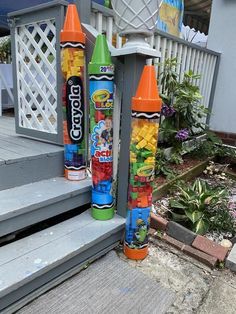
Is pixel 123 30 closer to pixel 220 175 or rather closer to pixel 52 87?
pixel 52 87

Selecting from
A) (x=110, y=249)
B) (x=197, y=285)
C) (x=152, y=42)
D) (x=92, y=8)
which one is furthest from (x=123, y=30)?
(x=197, y=285)

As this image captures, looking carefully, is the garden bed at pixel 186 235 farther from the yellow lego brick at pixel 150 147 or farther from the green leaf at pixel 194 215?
the yellow lego brick at pixel 150 147

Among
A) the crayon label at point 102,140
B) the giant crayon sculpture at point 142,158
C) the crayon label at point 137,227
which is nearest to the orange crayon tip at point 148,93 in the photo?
the giant crayon sculpture at point 142,158

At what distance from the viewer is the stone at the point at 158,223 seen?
1919 millimetres

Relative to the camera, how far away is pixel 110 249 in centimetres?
172

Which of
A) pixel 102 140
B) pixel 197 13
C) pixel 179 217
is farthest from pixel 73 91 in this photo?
Answer: pixel 197 13

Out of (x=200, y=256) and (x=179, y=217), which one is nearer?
(x=200, y=256)

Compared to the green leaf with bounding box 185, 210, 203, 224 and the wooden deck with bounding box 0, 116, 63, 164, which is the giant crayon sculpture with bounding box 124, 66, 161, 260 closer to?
the green leaf with bounding box 185, 210, 203, 224

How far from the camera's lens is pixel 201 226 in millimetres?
1854

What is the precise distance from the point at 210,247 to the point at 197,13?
671cm

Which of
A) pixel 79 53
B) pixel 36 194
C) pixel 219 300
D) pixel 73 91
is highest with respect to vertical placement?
pixel 79 53

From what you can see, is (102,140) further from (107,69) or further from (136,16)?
(136,16)

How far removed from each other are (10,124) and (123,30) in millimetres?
2006

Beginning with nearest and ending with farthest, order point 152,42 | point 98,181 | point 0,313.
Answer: point 0,313 < point 98,181 < point 152,42
